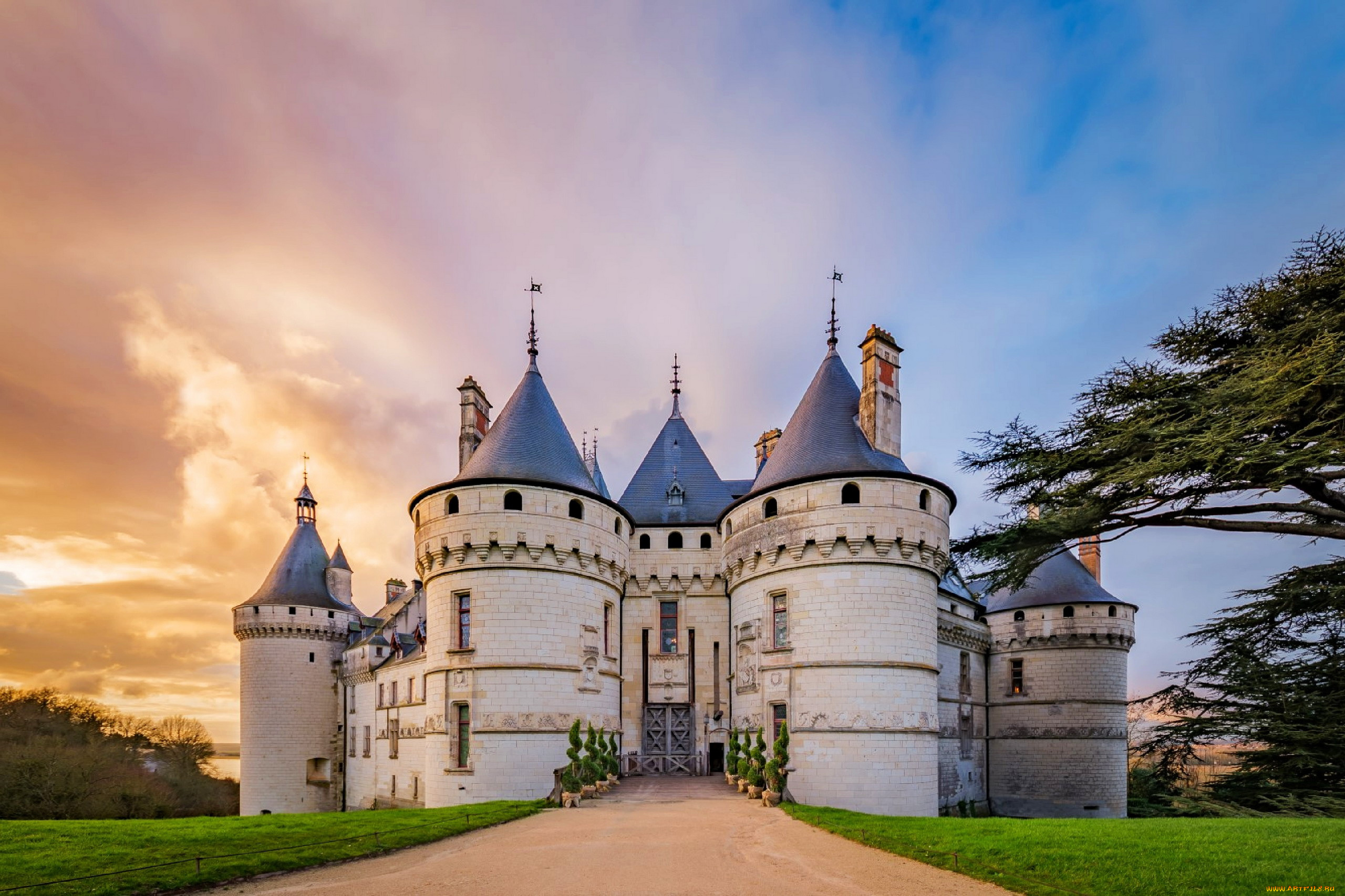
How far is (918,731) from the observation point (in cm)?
2048

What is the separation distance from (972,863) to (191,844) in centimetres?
1162

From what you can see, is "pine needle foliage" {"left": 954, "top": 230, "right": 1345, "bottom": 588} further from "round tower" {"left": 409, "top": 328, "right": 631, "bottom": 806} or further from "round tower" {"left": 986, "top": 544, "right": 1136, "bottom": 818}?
"round tower" {"left": 986, "top": 544, "right": 1136, "bottom": 818}

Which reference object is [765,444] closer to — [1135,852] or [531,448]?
[531,448]

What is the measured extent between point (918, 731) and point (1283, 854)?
10.2 m

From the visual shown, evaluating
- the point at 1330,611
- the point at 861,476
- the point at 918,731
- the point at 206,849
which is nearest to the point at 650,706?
the point at 918,731

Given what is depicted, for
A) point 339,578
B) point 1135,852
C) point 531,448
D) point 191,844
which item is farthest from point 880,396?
point 339,578

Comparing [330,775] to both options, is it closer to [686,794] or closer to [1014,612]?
[686,794]

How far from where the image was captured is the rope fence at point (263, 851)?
9.34m

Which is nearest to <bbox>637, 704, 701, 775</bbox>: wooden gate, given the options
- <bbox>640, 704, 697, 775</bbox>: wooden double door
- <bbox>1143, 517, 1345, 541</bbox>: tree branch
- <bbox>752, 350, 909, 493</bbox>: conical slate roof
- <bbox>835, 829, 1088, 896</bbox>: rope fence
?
<bbox>640, 704, 697, 775</bbox>: wooden double door

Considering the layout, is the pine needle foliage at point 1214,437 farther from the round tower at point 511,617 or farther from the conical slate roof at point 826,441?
the round tower at point 511,617

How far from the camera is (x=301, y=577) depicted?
135 ft

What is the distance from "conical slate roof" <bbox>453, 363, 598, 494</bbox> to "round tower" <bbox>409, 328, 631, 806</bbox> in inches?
2.0

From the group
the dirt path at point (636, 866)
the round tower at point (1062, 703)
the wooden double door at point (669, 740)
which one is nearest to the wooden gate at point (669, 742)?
the wooden double door at point (669, 740)

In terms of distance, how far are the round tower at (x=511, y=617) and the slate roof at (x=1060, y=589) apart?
64.0 feet
